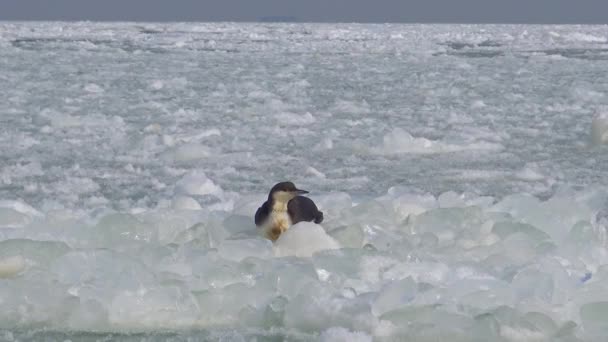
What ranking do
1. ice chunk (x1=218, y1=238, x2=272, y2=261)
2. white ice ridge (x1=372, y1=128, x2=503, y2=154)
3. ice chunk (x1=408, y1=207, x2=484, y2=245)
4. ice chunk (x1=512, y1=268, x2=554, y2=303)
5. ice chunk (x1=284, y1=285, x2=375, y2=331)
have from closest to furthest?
ice chunk (x1=284, y1=285, x2=375, y2=331) < ice chunk (x1=512, y1=268, x2=554, y2=303) < ice chunk (x1=218, y1=238, x2=272, y2=261) < ice chunk (x1=408, y1=207, x2=484, y2=245) < white ice ridge (x1=372, y1=128, x2=503, y2=154)

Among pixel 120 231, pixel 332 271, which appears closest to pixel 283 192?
pixel 332 271

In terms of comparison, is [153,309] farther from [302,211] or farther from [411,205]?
[411,205]

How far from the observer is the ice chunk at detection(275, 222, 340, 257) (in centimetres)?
318

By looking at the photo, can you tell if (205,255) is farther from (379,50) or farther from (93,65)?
(379,50)

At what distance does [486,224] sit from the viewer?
3.48m

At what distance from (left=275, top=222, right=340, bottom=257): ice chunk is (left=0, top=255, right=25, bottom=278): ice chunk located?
813mm

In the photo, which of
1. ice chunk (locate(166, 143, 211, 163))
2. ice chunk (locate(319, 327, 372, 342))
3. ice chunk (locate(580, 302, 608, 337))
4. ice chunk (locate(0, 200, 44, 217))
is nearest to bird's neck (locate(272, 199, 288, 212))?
ice chunk (locate(319, 327, 372, 342))

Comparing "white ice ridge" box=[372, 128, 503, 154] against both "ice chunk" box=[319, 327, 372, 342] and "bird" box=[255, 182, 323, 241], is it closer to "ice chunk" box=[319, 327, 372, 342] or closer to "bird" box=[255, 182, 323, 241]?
"bird" box=[255, 182, 323, 241]

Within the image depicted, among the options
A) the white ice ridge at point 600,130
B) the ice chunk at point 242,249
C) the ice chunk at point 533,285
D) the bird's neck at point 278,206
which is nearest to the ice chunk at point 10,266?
the ice chunk at point 242,249

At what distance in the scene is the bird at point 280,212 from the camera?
331 cm

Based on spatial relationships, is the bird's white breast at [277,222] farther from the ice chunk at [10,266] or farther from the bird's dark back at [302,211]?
the ice chunk at [10,266]

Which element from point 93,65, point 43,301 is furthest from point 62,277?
point 93,65

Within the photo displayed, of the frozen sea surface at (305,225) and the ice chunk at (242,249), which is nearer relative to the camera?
the frozen sea surface at (305,225)

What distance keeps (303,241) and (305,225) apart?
2.2 inches
